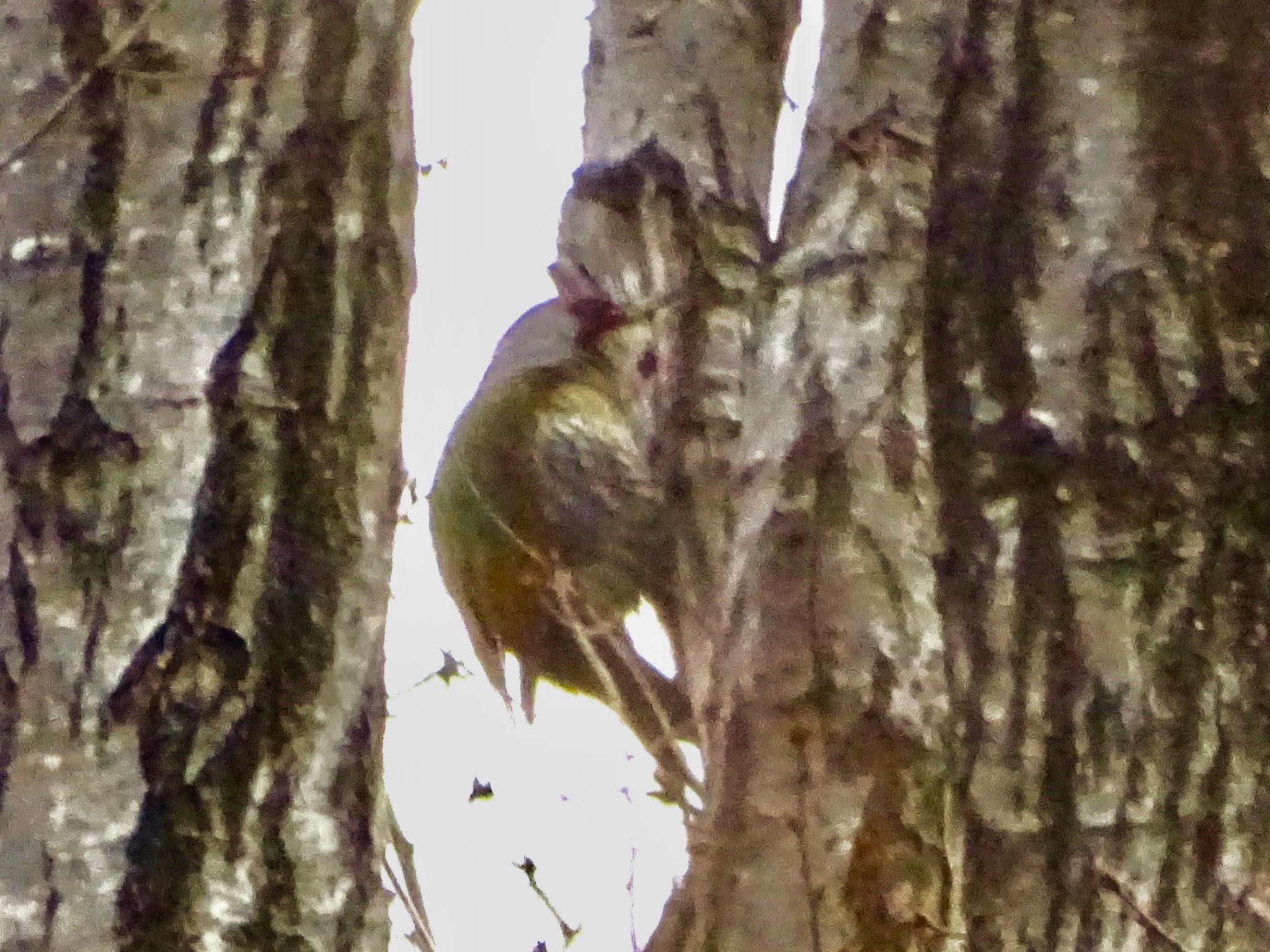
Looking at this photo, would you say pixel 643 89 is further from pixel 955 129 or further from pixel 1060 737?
pixel 1060 737

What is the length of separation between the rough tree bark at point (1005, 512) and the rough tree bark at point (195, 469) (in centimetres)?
29

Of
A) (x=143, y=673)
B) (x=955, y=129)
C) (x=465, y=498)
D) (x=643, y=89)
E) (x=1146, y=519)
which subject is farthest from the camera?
(x=643, y=89)

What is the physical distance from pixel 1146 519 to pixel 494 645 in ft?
2.12

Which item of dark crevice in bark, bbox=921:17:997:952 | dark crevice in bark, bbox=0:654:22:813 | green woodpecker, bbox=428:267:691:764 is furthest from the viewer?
green woodpecker, bbox=428:267:691:764

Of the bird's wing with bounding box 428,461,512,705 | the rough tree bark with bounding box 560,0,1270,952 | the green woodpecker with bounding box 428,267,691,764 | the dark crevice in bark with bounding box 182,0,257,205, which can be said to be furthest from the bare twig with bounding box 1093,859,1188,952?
the dark crevice in bark with bounding box 182,0,257,205

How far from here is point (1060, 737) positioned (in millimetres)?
999

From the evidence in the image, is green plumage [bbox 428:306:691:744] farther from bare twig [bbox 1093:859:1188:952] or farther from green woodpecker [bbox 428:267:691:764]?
bare twig [bbox 1093:859:1188:952]

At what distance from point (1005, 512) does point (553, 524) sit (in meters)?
0.45

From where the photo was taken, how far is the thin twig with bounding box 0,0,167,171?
975mm

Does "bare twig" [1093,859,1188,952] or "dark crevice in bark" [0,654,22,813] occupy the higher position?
"dark crevice in bark" [0,654,22,813]

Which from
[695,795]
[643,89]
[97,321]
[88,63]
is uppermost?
[643,89]

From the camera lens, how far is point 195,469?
94 centimetres

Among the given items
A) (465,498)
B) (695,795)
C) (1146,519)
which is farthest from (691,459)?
(1146,519)

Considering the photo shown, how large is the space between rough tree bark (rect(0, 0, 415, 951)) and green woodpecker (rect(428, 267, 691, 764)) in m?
0.32
